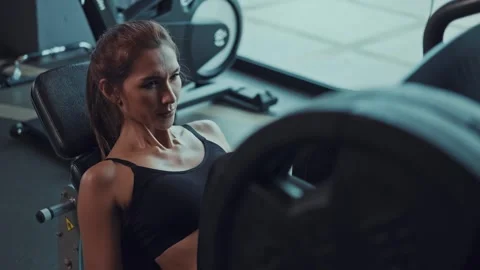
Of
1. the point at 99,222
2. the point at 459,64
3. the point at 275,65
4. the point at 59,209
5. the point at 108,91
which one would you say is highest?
the point at 459,64

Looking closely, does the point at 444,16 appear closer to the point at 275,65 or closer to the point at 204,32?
the point at 204,32

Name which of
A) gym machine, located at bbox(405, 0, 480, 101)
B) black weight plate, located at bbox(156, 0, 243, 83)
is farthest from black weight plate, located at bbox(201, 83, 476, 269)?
black weight plate, located at bbox(156, 0, 243, 83)

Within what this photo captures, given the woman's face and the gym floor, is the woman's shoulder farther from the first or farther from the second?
the gym floor

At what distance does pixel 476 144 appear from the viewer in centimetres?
42

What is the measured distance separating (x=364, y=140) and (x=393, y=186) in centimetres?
4

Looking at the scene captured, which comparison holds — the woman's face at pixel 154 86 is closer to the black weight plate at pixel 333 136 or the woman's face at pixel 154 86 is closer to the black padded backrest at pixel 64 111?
the black padded backrest at pixel 64 111

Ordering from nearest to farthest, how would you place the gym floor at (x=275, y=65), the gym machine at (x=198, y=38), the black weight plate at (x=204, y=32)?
the gym floor at (x=275, y=65), the gym machine at (x=198, y=38), the black weight plate at (x=204, y=32)

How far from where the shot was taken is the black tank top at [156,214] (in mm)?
1191

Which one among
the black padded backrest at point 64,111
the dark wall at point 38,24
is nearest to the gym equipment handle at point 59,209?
the black padded backrest at point 64,111

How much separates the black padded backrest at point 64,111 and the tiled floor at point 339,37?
230 centimetres

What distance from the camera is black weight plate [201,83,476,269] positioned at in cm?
41

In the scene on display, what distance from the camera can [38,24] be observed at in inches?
155

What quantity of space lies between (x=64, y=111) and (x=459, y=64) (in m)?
0.92

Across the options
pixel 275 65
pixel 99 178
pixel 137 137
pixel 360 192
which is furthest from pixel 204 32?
pixel 360 192
